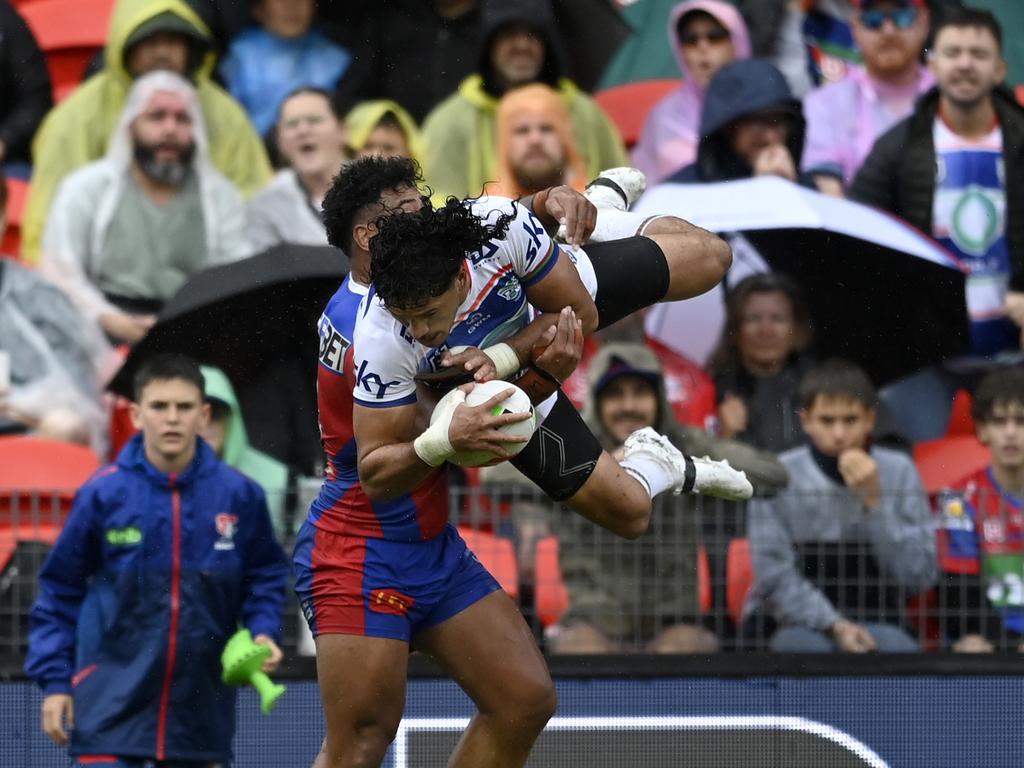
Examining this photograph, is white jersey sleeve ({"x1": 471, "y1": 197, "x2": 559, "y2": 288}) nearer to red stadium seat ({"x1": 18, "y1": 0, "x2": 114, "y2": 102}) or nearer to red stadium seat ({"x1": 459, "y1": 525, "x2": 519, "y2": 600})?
red stadium seat ({"x1": 459, "y1": 525, "x2": 519, "y2": 600})

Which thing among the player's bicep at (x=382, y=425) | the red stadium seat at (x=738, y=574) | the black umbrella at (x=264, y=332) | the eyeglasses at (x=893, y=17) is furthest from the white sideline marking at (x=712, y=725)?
the eyeglasses at (x=893, y=17)

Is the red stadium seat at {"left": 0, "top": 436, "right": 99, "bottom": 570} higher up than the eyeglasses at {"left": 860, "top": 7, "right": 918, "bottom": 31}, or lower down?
lower down

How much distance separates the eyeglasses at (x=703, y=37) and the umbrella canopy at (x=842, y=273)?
47.7 inches

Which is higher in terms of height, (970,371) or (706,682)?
(970,371)

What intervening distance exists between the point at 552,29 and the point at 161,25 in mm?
1970

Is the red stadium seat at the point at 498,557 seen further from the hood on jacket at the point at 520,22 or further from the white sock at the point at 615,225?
the hood on jacket at the point at 520,22

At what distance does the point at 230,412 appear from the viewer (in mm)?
8289

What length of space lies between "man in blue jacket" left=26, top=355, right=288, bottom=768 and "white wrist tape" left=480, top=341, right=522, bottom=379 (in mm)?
1582

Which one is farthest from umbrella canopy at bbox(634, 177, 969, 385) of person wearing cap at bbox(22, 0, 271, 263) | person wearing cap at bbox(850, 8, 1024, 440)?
person wearing cap at bbox(22, 0, 271, 263)

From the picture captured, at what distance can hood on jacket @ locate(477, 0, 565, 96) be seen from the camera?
9.77m

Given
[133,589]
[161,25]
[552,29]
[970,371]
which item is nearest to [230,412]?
[133,589]

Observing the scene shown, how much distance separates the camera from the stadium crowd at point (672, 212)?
7.55 meters

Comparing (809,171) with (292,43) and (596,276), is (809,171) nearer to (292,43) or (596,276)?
(292,43)

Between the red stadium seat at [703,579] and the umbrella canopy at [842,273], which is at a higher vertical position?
the umbrella canopy at [842,273]
